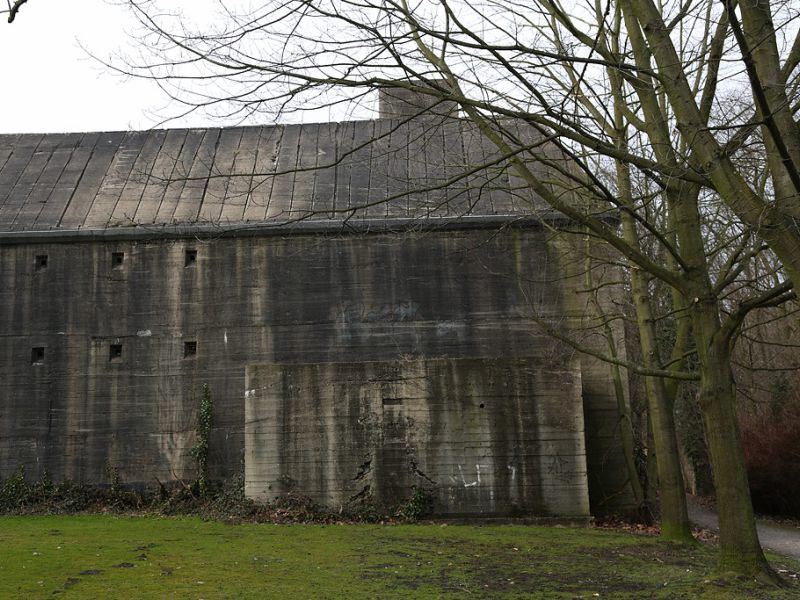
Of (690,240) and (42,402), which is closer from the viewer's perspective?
(690,240)

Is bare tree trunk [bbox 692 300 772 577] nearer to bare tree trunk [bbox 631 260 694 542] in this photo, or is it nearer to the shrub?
bare tree trunk [bbox 631 260 694 542]

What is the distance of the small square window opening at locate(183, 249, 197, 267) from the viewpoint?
1583cm

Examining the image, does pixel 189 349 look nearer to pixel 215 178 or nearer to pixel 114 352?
pixel 114 352

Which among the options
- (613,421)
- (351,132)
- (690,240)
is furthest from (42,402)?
(690,240)

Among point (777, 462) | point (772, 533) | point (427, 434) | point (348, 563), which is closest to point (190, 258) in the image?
point (427, 434)

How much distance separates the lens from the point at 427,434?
515 inches

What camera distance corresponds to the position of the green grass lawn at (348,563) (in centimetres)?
723

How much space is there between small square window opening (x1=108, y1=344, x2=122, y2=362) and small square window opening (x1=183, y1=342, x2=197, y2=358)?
1.26 metres

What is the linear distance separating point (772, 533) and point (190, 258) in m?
12.5

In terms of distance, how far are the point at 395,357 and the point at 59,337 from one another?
6551 mm

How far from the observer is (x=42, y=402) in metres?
15.3

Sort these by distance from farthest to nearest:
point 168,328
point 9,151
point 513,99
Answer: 1. point 9,151
2. point 168,328
3. point 513,99

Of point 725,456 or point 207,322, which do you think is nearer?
point 725,456

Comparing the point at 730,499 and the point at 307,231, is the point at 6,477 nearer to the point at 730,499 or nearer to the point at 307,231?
the point at 307,231
